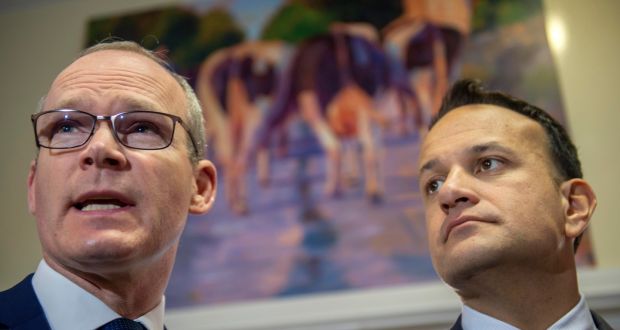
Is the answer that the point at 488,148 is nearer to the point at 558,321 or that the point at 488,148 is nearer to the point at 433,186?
the point at 433,186

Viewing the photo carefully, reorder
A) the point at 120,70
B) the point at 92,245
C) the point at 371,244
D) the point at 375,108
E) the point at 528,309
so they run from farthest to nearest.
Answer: the point at 375,108 < the point at 371,244 < the point at 528,309 < the point at 120,70 < the point at 92,245

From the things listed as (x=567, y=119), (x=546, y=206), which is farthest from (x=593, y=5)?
(x=546, y=206)

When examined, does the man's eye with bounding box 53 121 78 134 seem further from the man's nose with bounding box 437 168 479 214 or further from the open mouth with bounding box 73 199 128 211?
the man's nose with bounding box 437 168 479 214

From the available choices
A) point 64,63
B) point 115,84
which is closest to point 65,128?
point 115,84

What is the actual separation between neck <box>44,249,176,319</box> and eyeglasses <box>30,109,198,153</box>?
0.27 m

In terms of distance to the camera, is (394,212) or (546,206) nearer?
(546,206)

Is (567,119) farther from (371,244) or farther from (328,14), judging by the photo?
(328,14)

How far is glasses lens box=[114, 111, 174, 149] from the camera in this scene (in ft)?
4.89

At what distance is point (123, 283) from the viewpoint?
148 cm

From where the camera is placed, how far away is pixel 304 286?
328 centimetres

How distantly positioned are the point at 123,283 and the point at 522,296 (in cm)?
101

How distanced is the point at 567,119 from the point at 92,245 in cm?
261

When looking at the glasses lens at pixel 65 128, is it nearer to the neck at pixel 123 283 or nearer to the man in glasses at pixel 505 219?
the neck at pixel 123 283

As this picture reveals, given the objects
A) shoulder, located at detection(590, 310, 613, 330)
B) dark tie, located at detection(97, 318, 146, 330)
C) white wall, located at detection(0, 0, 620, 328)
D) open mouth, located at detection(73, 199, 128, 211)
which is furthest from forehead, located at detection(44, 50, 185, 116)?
white wall, located at detection(0, 0, 620, 328)
